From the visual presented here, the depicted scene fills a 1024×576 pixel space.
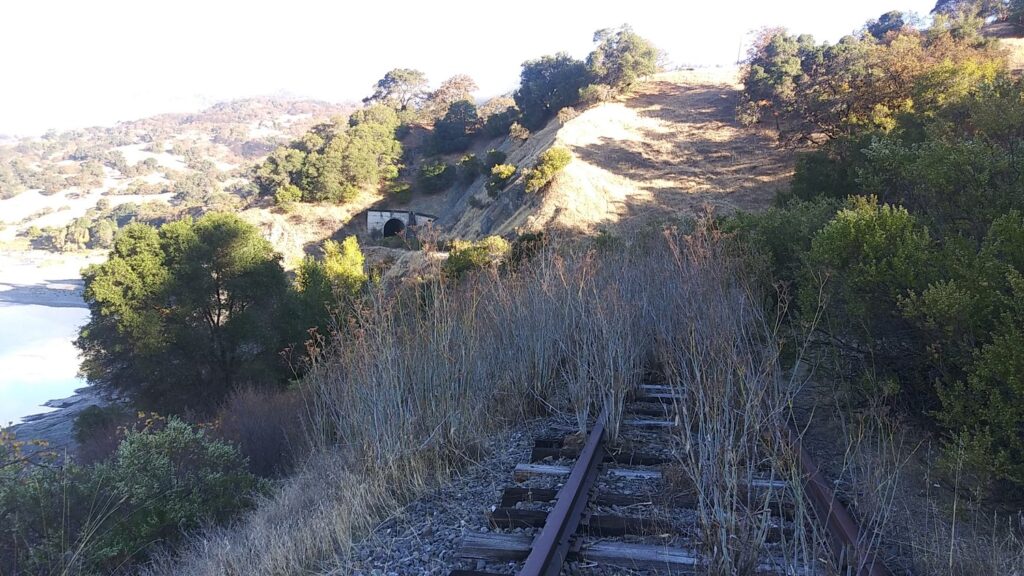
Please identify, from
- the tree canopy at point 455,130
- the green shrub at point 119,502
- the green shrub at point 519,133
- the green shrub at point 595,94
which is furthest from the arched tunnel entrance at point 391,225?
the green shrub at point 119,502

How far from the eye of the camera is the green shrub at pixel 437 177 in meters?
54.2

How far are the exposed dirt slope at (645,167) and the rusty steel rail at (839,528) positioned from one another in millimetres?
18847

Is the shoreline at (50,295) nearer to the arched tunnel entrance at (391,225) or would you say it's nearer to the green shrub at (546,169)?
the green shrub at (546,169)

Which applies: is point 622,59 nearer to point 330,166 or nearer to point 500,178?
point 500,178

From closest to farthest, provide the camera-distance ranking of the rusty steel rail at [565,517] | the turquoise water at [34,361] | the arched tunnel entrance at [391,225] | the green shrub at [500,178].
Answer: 1. the rusty steel rail at [565,517]
2. the turquoise water at [34,361]
3. the green shrub at [500,178]
4. the arched tunnel entrance at [391,225]

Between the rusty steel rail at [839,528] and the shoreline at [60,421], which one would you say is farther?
the shoreline at [60,421]

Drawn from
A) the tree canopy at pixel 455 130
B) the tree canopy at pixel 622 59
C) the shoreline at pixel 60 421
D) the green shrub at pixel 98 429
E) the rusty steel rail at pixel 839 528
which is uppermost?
the tree canopy at pixel 622 59

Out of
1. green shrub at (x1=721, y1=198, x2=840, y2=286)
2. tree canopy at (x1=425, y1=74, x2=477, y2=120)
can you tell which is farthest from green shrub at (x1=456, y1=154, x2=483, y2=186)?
green shrub at (x1=721, y1=198, x2=840, y2=286)

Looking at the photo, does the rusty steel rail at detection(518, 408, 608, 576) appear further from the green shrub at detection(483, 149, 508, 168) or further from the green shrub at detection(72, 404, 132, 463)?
the green shrub at detection(483, 149, 508, 168)

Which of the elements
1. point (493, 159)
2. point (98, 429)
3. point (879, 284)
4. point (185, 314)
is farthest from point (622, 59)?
point (879, 284)

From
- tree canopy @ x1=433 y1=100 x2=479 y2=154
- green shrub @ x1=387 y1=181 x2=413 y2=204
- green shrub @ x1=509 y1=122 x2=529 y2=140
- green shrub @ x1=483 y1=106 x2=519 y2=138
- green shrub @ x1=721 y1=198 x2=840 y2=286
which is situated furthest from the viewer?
tree canopy @ x1=433 y1=100 x2=479 y2=154

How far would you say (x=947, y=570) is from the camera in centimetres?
303

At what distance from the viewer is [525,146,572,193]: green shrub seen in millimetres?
30672

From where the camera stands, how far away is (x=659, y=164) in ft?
109
